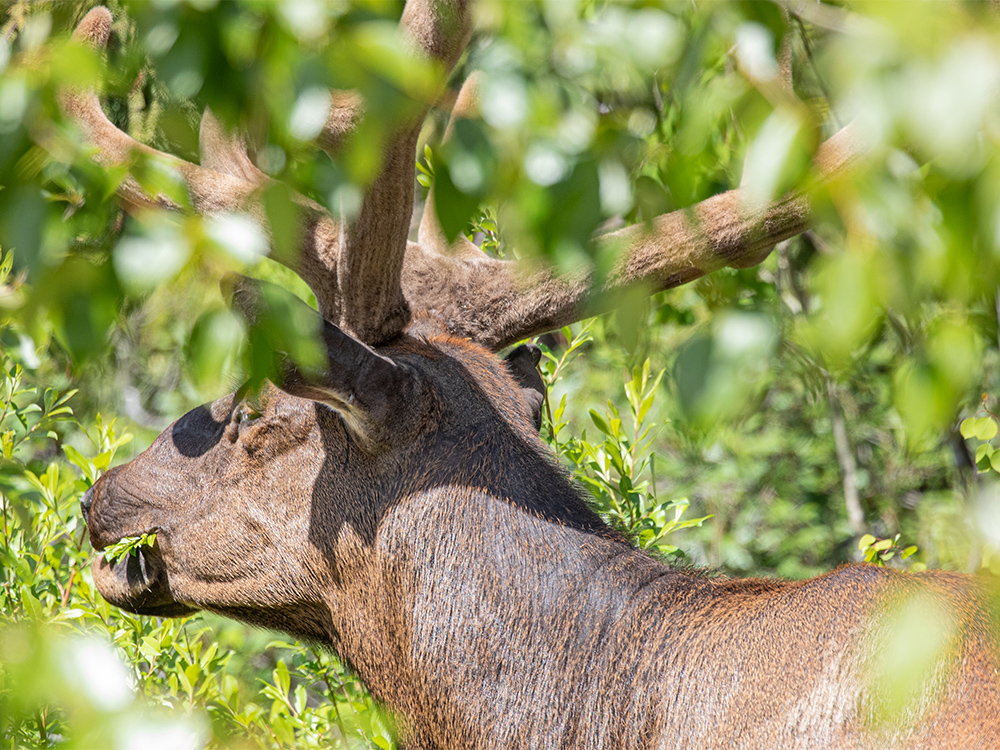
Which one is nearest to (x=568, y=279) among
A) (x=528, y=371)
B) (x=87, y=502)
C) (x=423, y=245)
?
(x=528, y=371)

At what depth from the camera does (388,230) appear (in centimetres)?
265

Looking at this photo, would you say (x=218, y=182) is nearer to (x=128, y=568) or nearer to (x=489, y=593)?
(x=128, y=568)

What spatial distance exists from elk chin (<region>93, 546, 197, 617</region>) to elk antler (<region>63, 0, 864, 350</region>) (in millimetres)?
951

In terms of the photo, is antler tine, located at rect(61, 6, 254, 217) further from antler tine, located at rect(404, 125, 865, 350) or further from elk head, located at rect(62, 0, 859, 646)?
antler tine, located at rect(404, 125, 865, 350)

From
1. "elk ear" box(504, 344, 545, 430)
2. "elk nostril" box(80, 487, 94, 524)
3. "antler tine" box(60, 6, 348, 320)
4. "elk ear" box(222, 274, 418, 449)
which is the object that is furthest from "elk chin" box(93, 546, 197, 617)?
"elk ear" box(504, 344, 545, 430)

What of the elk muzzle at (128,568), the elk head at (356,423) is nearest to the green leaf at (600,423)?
the elk head at (356,423)

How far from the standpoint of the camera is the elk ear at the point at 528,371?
10.4ft

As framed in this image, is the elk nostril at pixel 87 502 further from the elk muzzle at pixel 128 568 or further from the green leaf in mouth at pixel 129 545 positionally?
the green leaf in mouth at pixel 129 545

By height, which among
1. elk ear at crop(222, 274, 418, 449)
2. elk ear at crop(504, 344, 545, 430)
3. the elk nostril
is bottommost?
the elk nostril

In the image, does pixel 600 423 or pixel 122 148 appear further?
pixel 600 423

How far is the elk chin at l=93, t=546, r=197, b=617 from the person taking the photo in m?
2.96

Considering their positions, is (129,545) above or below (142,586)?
above

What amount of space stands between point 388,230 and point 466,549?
90cm

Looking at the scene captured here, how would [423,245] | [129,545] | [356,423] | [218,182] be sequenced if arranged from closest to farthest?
[356,423] < [129,545] < [218,182] < [423,245]
